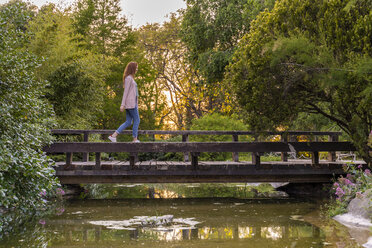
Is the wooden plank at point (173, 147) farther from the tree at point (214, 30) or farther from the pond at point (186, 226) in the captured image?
the tree at point (214, 30)

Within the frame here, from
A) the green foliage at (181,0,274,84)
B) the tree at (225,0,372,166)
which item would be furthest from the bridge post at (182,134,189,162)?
the green foliage at (181,0,274,84)

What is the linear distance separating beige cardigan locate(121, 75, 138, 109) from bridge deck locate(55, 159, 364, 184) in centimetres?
151

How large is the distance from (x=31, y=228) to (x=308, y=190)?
879 centimetres

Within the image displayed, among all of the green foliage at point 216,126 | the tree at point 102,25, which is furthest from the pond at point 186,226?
the tree at point 102,25

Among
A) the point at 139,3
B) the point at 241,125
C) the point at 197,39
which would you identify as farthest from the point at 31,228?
the point at 139,3

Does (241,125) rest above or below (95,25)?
below

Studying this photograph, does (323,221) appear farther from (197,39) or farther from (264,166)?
(197,39)

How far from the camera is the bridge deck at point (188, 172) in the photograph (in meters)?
11.3

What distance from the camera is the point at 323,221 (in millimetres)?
8836

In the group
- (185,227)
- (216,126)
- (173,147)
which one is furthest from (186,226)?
(216,126)

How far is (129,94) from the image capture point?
1137cm

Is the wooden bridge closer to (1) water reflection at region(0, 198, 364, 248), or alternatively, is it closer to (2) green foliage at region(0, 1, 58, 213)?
(1) water reflection at region(0, 198, 364, 248)

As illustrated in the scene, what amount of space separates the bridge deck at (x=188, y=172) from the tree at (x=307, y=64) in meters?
1.19

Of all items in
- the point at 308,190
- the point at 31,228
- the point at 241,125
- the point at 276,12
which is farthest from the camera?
the point at 241,125
